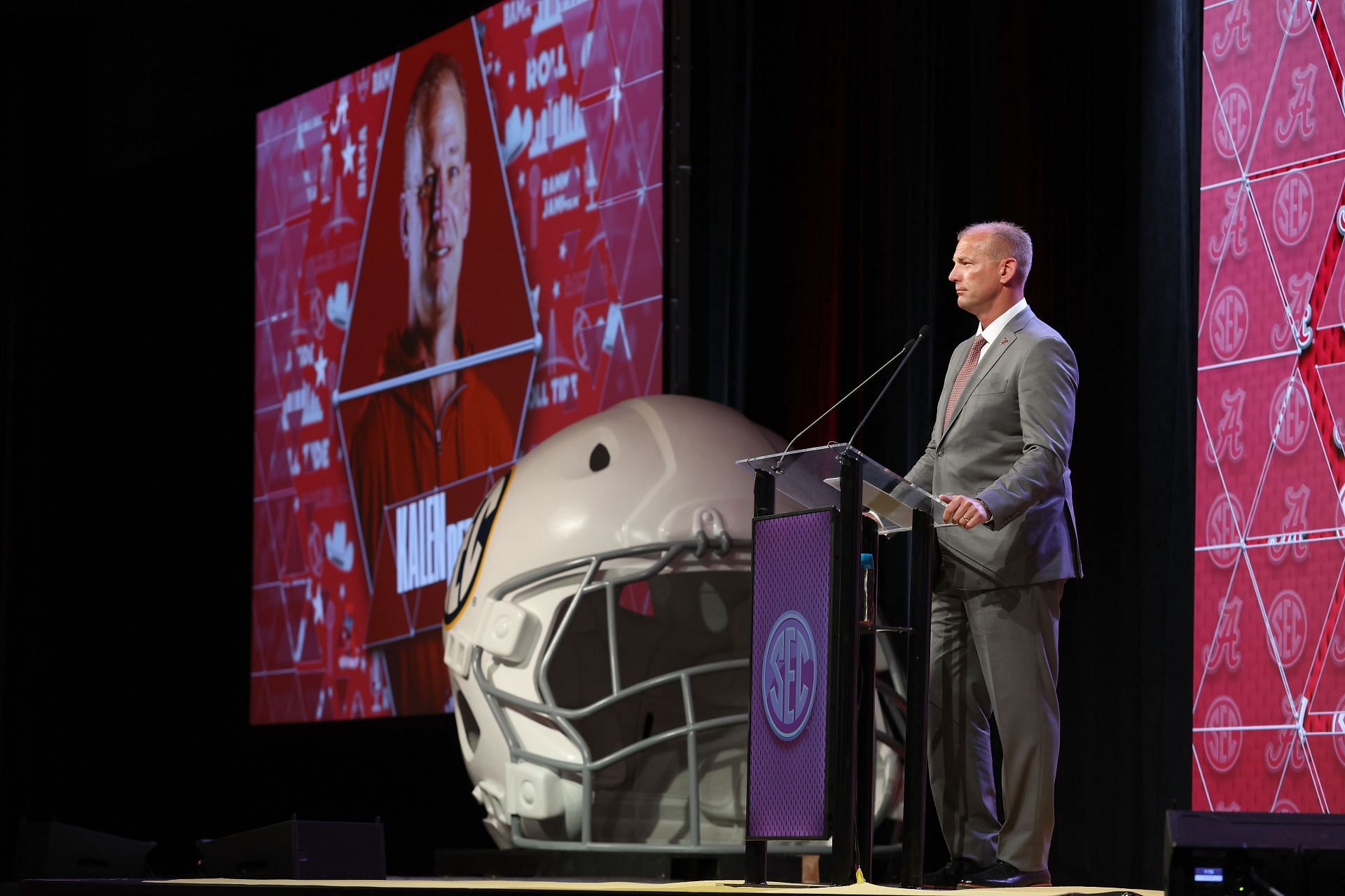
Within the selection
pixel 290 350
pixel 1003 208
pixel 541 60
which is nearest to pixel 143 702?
pixel 290 350

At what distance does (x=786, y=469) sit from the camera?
2.50 m

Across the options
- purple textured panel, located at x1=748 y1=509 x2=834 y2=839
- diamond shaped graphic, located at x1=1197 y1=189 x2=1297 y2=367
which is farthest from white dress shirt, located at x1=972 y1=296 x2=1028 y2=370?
diamond shaped graphic, located at x1=1197 y1=189 x2=1297 y2=367

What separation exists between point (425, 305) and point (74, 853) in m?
2.33

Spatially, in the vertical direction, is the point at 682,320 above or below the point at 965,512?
above

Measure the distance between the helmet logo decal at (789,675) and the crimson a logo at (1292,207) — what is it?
1.32m

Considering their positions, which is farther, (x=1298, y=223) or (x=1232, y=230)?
(x=1232, y=230)

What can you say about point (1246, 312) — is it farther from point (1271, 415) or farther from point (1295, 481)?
point (1295, 481)

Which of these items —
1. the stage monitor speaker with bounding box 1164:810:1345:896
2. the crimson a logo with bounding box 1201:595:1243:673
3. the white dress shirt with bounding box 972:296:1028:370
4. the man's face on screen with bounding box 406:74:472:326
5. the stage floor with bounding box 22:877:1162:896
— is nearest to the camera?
the stage monitor speaker with bounding box 1164:810:1345:896

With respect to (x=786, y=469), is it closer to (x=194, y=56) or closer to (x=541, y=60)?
(x=541, y=60)

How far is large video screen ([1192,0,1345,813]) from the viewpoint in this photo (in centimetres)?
290

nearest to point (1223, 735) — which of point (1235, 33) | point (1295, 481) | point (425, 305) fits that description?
point (1295, 481)

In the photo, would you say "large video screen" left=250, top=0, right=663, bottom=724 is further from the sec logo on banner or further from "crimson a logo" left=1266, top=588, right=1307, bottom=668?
"crimson a logo" left=1266, top=588, right=1307, bottom=668

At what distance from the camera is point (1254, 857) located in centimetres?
191

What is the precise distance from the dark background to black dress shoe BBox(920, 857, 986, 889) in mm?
776
